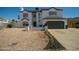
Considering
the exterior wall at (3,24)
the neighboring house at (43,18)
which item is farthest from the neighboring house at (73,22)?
the exterior wall at (3,24)

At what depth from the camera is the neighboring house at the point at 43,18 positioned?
505cm

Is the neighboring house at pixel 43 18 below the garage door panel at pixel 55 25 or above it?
above

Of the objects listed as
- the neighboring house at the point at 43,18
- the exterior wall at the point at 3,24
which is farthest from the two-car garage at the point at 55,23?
the exterior wall at the point at 3,24

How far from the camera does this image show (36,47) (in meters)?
4.93

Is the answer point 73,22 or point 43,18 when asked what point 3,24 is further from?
point 73,22

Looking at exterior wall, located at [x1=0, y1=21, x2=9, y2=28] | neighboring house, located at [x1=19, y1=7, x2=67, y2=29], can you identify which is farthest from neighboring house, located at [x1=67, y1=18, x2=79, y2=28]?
exterior wall, located at [x1=0, y1=21, x2=9, y2=28]

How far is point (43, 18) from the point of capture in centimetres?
508

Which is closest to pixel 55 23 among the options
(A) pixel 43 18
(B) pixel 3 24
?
(A) pixel 43 18

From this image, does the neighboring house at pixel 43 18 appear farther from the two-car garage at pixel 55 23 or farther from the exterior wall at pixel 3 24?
the exterior wall at pixel 3 24

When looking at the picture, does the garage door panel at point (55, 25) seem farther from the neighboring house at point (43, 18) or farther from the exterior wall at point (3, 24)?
the exterior wall at point (3, 24)
